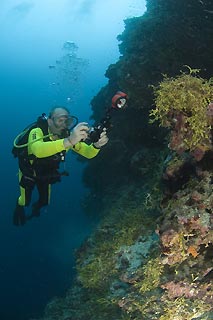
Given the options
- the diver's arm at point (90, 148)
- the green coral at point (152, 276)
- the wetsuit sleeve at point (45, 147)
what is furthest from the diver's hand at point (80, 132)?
the green coral at point (152, 276)

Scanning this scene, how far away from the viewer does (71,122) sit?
6020 mm

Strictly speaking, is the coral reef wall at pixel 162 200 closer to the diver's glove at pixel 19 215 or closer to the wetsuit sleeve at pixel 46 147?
the wetsuit sleeve at pixel 46 147

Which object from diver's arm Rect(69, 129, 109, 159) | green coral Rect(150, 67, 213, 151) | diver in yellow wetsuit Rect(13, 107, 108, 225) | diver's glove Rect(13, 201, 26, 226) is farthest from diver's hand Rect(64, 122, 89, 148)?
diver's glove Rect(13, 201, 26, 226)

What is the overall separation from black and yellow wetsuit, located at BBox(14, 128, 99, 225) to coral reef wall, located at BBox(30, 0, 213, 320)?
1369mm

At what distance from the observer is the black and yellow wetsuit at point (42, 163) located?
512 centimetres

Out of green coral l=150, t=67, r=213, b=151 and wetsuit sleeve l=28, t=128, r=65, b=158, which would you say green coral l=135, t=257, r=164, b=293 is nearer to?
green coral l=150, t=67, r=213, b=151

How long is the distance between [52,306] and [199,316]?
436 centimetres

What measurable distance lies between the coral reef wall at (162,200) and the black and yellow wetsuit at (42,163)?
1.37m

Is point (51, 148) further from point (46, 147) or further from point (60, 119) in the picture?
point (60, 119)

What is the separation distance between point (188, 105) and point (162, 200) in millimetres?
1228

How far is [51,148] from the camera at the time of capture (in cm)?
497

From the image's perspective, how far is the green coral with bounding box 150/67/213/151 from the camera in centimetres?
362

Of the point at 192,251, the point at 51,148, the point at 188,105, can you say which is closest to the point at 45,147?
the point at 51,148

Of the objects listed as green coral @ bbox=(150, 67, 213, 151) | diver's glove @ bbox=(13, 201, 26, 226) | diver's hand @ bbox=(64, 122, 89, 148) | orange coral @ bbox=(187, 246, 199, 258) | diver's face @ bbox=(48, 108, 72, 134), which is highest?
diver's face @ bbox=(48, 108, 72, 134)
